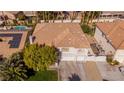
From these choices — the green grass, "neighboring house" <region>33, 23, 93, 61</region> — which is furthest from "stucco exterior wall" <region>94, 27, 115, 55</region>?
the green grass

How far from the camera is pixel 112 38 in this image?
3041 centimetres

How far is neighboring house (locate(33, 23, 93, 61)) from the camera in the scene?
28531mm

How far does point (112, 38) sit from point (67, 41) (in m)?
7.01

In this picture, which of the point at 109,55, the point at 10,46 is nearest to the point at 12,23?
the point at 10,46

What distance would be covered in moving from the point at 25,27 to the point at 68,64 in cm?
1377

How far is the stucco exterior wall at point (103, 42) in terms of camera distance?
Result: 3011 centimetres

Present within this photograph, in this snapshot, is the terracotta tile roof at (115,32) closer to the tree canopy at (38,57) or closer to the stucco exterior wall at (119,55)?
the stucco exterior wall at (119,55)

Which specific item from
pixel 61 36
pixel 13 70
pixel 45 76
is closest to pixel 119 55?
pixel 61 36

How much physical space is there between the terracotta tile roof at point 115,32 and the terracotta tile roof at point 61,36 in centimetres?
Answer: 395

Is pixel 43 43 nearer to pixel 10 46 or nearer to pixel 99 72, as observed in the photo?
pixel 10 46

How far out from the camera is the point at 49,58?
82.3 ft

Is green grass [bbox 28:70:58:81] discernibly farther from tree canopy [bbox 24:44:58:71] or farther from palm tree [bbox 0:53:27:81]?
palm tree [bbox 0:53:27:81]

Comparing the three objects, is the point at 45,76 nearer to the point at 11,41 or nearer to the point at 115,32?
the point at 11,41

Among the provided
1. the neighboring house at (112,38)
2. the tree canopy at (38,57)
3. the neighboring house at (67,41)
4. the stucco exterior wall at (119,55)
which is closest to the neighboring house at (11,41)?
the neighboring house at (67,41)
